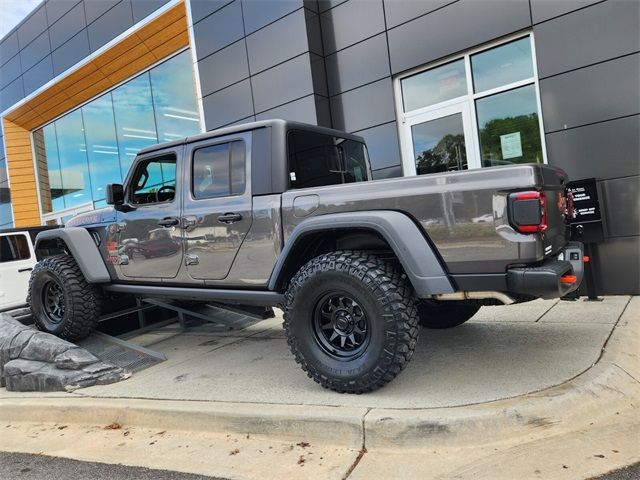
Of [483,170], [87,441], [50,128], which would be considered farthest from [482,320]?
[50,128]

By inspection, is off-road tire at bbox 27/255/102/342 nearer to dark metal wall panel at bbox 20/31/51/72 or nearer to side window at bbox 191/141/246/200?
side window at bbox 191/141/246/200

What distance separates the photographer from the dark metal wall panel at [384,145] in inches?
324

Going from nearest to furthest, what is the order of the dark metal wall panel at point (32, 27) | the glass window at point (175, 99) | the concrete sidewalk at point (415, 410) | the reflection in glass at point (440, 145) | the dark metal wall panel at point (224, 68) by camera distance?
the concrete sidewalk at point (415, 410) → the reflection in glass at point (440, 145) → the dark metal wall panel at point (224, 68) → the glass window at point (175, 99) → the dark metal wall panel at point (32, 27)

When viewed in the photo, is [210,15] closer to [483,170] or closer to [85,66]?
[85,66]

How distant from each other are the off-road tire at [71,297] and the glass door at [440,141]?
5173mm

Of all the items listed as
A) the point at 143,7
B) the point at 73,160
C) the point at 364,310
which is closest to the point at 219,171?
the point at 364,310

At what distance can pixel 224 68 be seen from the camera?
33.6ft

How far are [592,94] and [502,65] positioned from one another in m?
1.38

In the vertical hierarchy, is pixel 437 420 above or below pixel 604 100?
below

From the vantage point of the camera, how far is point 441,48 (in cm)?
757

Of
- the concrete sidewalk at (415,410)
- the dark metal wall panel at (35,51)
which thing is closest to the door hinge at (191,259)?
the concrete sidewalk at (415,410)

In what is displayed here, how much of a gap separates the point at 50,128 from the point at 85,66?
5548 mm

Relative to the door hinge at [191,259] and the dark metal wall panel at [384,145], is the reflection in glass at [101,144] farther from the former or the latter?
the door hinge at [191,259]

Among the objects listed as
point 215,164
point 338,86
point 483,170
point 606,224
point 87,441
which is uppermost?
point 338,86
